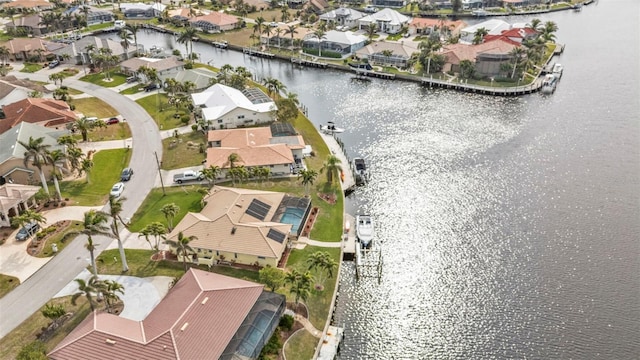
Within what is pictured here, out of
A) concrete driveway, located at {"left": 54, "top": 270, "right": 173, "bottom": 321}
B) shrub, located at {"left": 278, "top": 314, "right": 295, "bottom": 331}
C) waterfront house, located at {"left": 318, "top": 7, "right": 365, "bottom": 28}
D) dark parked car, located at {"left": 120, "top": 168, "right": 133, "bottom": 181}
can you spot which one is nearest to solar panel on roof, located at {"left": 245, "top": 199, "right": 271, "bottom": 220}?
concrete driveway, located at {"left": 54, "top": 270, "right": 173, "bottom": 321}

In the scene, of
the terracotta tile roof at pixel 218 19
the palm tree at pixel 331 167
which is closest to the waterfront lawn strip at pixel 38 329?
the palm tree at pixel 331 167

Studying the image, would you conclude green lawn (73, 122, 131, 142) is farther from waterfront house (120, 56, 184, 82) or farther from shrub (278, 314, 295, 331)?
shrub (278, 314, 295, 331)

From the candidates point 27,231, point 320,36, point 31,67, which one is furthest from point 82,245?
point 320,36

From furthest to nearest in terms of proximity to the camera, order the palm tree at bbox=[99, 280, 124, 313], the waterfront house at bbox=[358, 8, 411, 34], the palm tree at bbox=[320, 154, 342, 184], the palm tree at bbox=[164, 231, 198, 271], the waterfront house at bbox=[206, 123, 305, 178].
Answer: the waterfront house at bbox=[358, 8, 411, 34] → the waterfront house at bbox=[206, 123, 305, 178] → the palm tree at bbox=[320, 154, 342, 184] → the palm tree at bbox=[164, 231, 198, 271] → the palm tree at bbox=[99, 280, 124, 313]

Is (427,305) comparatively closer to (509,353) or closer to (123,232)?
(509,353)

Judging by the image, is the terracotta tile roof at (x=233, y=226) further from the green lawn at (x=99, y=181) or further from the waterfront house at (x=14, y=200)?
the waterfront house at (x=14, y=200)

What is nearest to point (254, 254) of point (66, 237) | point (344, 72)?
point (66, 237)

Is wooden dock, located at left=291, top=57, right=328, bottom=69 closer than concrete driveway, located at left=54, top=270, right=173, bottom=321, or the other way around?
concrete driveway, located at left=54, top=270, right=173, bottom=321

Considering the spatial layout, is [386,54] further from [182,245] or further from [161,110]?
[182,245]
